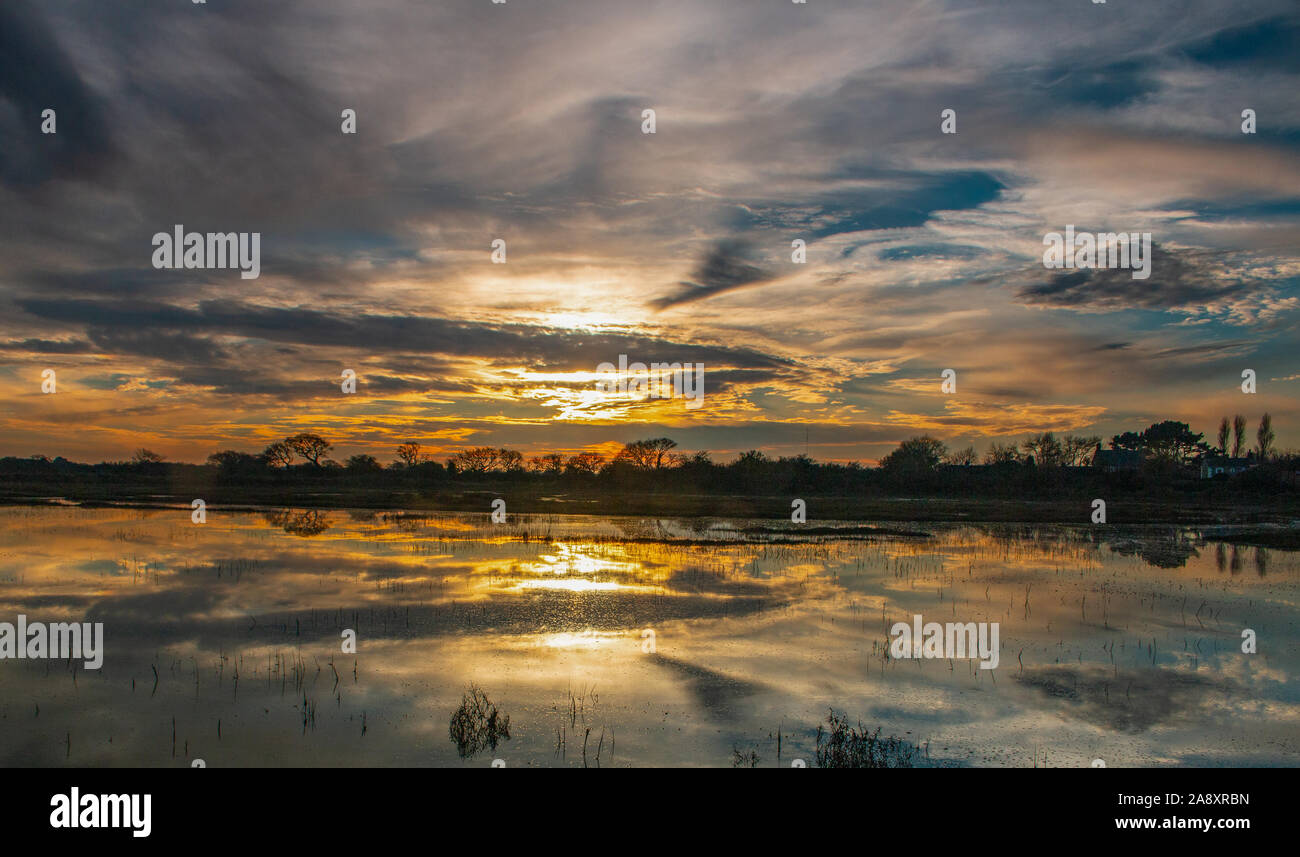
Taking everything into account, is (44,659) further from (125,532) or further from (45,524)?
(45,524)

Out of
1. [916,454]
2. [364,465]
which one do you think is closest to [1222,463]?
[916,454]

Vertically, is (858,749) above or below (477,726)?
below

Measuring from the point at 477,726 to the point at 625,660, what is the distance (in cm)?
365

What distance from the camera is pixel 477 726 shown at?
9.30 m

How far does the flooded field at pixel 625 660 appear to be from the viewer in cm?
900

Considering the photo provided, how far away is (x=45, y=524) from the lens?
33.7 meters

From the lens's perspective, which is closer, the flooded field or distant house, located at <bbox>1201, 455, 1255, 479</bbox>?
the flooded field

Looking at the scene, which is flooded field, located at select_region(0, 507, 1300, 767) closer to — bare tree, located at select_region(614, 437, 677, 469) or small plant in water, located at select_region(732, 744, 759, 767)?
small plant in water, located at select_region(732, 744, 759, 767)

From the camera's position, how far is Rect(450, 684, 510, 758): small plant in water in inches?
346

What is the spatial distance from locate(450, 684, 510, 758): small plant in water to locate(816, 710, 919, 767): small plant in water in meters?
3.94

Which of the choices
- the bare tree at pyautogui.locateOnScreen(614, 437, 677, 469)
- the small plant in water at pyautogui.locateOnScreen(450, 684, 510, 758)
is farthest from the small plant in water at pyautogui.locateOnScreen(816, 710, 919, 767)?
the bare tree at pyautogui.locateOnScreen(614, 437, 677, 469)

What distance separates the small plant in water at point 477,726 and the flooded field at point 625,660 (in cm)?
5

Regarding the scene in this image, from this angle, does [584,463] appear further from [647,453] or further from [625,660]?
[625,660]
